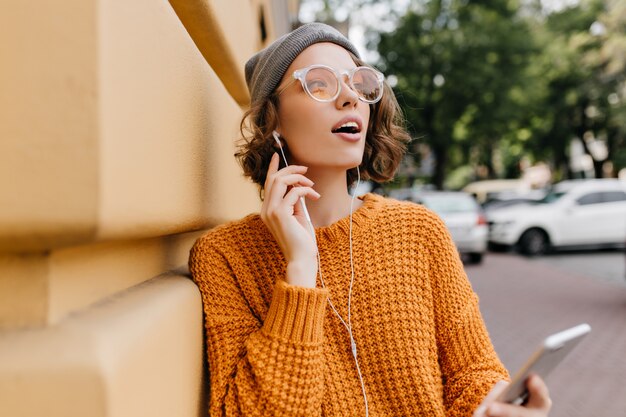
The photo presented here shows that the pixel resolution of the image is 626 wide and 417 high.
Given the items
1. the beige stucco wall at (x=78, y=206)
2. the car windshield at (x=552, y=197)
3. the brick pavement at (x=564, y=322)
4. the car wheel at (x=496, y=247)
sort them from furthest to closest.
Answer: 1. the car wheel at (x=496, y=247)
2. the car windshield at (x=552, y=197)
3. the brick pavement at (x=564, y=322)
4. the beige stucco wall at (x=78, y=206)

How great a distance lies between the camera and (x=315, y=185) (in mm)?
1680

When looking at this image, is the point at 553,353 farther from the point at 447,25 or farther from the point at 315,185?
the point at 447,25

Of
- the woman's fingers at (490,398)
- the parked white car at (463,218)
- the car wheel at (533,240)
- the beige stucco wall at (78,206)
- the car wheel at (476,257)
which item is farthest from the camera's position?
the car wheel at (533,240)

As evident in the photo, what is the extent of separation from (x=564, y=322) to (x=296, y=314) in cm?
656

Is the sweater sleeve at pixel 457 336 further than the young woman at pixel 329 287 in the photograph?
Yes

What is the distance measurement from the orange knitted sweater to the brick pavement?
3227mm

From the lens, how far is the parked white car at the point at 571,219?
41.0 feet

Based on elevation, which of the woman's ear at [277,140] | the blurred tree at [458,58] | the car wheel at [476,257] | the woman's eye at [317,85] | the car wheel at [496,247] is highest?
the blurred tree at [458,58]

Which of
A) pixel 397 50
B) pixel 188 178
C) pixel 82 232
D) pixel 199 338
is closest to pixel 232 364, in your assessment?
pixel 199 338

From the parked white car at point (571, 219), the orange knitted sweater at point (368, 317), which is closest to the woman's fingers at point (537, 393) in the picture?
the orange knitted sweater at point (368, 317)

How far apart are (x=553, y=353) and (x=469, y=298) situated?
51 centimetres

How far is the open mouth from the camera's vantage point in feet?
5.17

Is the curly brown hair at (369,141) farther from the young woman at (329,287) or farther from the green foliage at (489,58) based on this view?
the green foliage at (489,58)

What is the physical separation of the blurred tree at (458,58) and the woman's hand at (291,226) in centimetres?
1759
